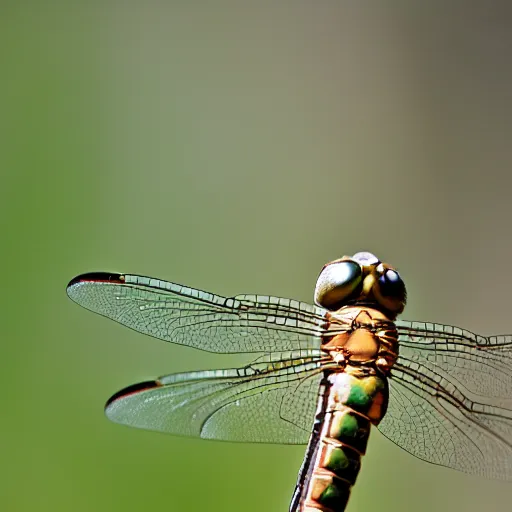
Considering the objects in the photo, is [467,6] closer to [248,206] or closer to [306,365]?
[248,206]

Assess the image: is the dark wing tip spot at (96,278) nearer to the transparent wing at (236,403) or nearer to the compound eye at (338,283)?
the transparent wing at (236,403)

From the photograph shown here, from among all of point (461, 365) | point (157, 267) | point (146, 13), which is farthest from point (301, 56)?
point (461, 365)

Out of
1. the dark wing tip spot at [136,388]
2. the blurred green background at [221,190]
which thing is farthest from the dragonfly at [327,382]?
Result: the blurred green background at [221,190]

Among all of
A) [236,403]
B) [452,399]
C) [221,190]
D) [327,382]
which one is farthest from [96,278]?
[221,190]

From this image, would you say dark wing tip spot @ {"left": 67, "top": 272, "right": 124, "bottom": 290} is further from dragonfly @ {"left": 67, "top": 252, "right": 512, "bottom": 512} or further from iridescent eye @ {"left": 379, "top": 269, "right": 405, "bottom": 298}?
iridescent eye @ {"left": 379, "top": 269, "right": 405, "bottom": 298}

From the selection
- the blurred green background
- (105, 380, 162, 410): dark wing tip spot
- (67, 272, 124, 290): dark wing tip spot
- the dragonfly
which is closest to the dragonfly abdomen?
the dragonfly

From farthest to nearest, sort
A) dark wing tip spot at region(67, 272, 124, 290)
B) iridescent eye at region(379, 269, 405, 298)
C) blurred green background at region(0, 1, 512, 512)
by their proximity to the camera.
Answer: blurred green background at region(0, 1, 512, 512) → iridescent eye at region(379, 269, 405, 298) → dark wing tip spot at region(67, 272, 124, 290)
